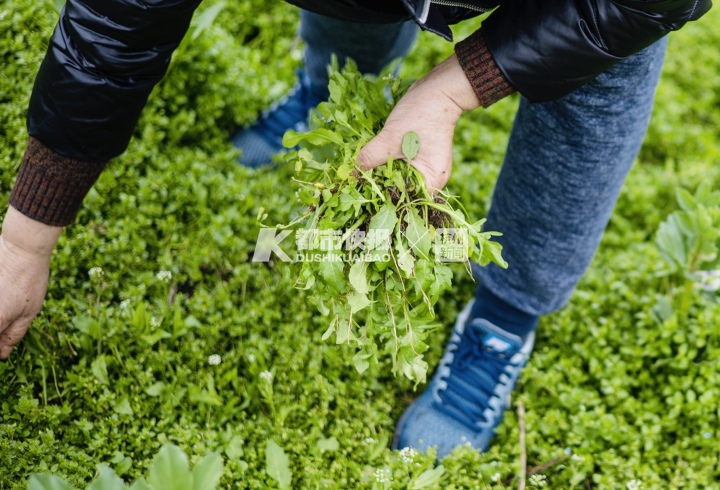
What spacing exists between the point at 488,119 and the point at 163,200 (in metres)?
1.57

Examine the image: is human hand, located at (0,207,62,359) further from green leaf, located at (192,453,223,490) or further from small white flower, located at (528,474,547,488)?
small white flower, located at (528,474,547,488)

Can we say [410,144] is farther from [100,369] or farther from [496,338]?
[100,369]

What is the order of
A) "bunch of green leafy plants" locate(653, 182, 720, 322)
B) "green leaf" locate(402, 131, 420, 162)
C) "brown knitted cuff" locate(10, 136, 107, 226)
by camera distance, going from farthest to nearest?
1. "bunch of green leafy plants" locate(653, 182, 720, 322)
2. "brown knitted cuff" locate(10, 136, 107, 226)
3. "green leaf" locate(402, 131, 420, 162)

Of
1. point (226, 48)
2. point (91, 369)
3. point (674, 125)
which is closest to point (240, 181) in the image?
point (226, 48)

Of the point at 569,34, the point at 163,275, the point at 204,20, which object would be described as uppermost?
the point at 569,34

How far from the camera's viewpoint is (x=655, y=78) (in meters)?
1.85

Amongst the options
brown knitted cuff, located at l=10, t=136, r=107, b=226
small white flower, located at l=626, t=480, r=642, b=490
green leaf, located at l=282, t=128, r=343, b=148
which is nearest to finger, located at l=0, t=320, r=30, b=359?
brown knitted cuff, located at l=10, t=136, r=107, b=226

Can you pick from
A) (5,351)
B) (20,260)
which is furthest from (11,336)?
(20,260)

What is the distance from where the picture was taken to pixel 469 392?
7.27ft

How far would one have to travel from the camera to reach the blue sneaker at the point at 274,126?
2.67 m

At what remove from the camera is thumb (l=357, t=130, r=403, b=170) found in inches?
59.9

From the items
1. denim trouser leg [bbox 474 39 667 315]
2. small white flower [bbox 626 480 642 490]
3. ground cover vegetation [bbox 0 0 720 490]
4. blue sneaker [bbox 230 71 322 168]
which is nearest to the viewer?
denim trouser leg [bbox 474 39 667 315]

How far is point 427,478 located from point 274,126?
1.49 metres

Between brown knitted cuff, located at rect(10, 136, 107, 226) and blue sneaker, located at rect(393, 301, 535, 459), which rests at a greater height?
brown knitted cuff, located at rect(10, 136, 107, 226)
